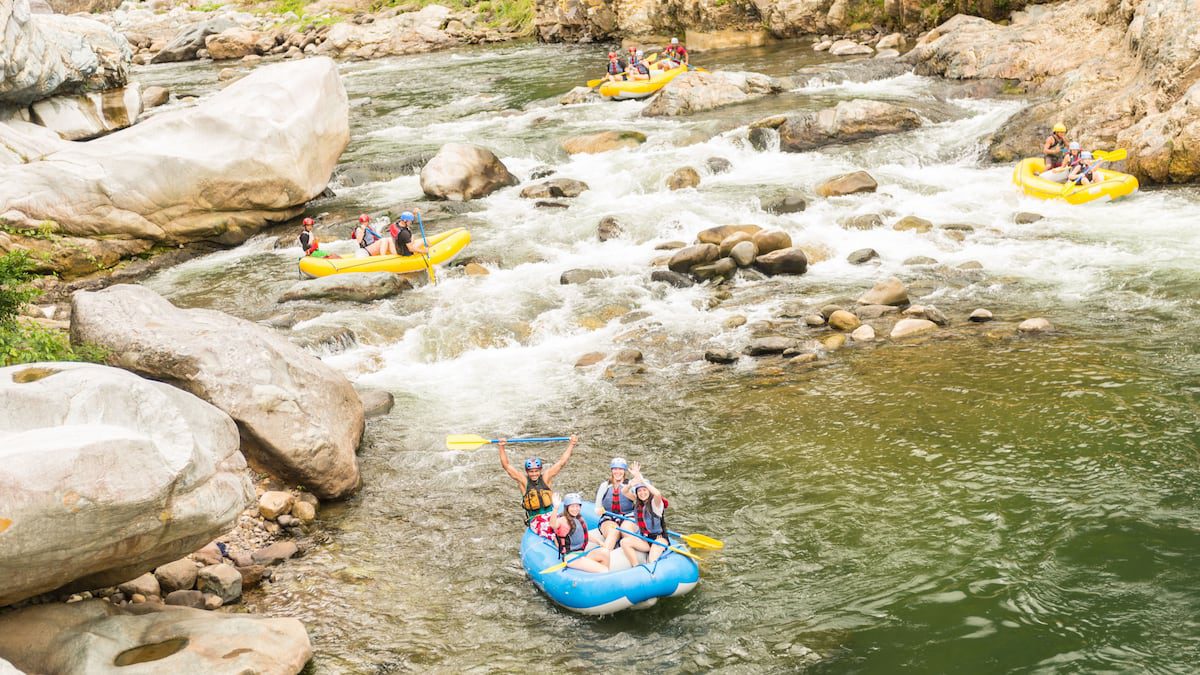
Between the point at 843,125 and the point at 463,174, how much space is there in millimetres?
8111

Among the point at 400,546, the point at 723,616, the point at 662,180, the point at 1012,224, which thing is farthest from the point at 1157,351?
the point at 662,180

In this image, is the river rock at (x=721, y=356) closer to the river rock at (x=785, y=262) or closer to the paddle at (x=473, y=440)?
the paddle at (x=473, y=440)

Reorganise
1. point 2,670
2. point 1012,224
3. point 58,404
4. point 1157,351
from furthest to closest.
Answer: point 1012,224 → point 1157,351 → point 58,404 → point 2,670

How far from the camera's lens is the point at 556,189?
20.4m

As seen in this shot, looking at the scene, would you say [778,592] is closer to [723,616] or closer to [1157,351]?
[723,616]

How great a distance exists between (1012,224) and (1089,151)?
2.42m

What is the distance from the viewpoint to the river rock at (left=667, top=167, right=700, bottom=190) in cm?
2009

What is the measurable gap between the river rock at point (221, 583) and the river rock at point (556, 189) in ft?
41.5

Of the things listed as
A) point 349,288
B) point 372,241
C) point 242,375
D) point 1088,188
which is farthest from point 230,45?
point 242,375

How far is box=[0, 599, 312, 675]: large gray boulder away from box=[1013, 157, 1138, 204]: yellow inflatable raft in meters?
14.5

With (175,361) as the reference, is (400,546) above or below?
below

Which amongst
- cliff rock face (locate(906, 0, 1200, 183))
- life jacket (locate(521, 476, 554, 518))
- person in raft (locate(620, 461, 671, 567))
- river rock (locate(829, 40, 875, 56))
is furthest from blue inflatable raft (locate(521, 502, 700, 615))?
river rock (locate(829, 40, 875, 56))

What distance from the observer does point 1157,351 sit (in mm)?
11680

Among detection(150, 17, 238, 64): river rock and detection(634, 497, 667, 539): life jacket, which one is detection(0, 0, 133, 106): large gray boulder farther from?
detection(150, 17, 238, 64): river rock
